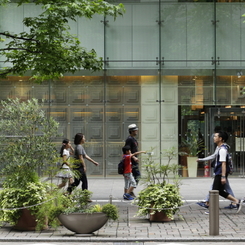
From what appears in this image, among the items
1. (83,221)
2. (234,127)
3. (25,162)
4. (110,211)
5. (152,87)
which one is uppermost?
(152,87)

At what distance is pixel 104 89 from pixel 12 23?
440 cm

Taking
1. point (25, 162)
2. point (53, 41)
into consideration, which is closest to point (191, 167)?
point (53, 41)

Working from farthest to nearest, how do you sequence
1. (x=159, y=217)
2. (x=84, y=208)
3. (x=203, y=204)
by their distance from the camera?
(x=203, y=204) < (x=159, y=217) < (x=84, y=208)

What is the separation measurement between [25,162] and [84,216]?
2.02 metres

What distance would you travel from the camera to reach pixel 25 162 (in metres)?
11.0

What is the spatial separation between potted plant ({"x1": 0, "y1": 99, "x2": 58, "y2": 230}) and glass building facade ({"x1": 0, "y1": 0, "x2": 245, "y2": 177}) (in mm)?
8761

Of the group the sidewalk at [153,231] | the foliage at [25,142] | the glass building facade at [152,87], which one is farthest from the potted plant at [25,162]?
the glass building facade at [152,87]

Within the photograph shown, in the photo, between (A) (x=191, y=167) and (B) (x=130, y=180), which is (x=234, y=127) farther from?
(B) (x=130, y=180)

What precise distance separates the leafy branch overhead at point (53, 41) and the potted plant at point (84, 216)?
4761 millimetres

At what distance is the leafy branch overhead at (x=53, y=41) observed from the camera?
12.8 meters

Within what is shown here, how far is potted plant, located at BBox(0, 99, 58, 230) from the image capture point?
10266mm

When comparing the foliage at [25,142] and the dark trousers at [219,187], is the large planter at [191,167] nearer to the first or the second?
the dark trousers at [219,187]

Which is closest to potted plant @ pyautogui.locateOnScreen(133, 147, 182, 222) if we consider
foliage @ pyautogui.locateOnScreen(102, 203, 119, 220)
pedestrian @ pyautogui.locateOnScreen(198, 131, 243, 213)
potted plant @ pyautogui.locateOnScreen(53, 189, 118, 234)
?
foliage @ pyautogui.locateOnScreen(102, 203, 119, 220)

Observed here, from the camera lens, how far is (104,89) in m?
21.1
